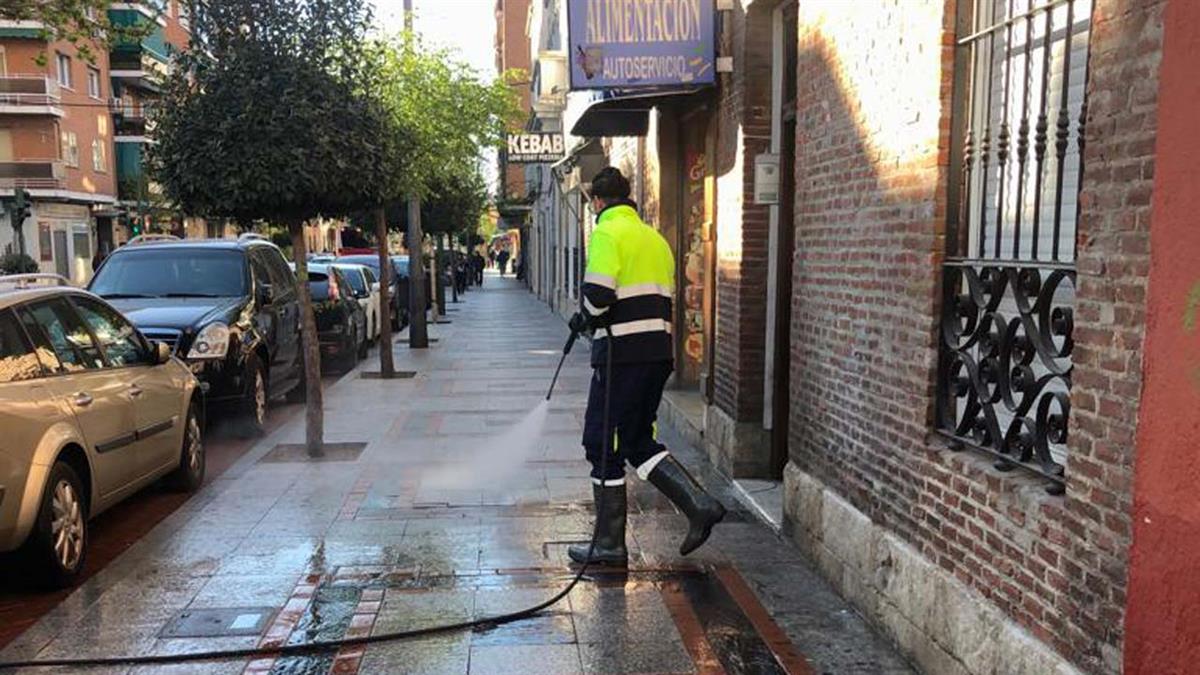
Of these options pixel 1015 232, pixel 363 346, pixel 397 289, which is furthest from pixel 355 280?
pixel 1015 232

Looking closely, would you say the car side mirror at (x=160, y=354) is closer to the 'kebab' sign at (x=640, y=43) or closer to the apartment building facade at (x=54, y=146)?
the 'kebab' sign at (x=640, y=43)

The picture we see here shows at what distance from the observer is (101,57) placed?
51.1 m

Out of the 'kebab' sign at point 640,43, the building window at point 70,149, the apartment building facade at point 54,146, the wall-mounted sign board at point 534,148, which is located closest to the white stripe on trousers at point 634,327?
the 'kebab' sign at point 640,43

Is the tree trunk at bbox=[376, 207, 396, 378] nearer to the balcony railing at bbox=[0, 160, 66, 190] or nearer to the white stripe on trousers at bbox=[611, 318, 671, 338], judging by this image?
the white stripe on trousers at bbox=[611, 318, 671, 338]

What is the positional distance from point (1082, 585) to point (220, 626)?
3.63 metres

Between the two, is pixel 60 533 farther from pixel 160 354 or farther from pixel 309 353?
pixel 309 353

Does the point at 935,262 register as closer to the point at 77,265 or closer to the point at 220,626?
the point at 220,626

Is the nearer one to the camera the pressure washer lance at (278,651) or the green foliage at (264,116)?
the pressure washer lance at (278,651)

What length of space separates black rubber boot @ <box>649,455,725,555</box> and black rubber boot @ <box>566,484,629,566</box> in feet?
0.74

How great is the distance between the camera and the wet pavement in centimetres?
423

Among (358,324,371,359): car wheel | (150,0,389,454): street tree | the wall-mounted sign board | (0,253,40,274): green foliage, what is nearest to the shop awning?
(150,0,389,454): street tree

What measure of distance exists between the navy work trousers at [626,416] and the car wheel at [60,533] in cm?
273

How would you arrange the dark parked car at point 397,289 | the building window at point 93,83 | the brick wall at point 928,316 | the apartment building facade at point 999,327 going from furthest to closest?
the building window at point 93,83
the dark parked car at point 397,289
the brick wall at point 928,316
the apartment building facade at point 999,327

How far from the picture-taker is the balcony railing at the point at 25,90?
4312 cm
